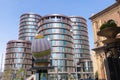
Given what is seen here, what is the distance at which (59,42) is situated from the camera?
8100 cm

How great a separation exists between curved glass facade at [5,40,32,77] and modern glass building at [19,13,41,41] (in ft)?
A: 38.0

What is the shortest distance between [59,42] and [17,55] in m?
31.0

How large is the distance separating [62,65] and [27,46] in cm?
3336

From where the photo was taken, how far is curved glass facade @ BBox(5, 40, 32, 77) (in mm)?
95062

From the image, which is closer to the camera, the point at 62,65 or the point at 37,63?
the point at 37,63

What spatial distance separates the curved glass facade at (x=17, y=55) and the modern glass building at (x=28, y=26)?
38.0ft

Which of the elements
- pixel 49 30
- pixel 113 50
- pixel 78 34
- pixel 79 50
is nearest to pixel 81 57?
pixel 79 50

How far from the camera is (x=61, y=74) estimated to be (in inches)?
3044

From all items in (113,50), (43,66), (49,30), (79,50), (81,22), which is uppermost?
(81,22)

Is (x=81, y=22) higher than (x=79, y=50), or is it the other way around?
(x=81, y=22)


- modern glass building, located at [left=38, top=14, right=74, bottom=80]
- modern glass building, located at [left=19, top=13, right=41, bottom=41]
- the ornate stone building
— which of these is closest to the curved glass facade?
modern glass building, located at [left=19, top=13, right=41, bottom=41]

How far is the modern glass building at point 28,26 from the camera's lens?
111 m

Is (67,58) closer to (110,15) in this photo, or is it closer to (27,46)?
(27,46)

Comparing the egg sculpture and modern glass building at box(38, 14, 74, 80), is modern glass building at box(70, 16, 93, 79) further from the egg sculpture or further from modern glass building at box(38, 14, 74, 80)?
the egg sculpture
